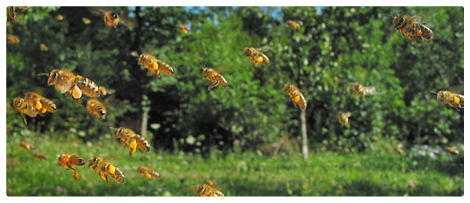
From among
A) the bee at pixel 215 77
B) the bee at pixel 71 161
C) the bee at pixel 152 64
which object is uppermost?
the bee at pixel 152 64

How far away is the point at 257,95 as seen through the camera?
25.8 ft

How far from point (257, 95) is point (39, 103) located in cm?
627

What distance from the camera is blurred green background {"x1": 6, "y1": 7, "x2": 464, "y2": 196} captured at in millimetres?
6859

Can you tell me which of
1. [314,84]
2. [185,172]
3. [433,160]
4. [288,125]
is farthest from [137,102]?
[433,160]

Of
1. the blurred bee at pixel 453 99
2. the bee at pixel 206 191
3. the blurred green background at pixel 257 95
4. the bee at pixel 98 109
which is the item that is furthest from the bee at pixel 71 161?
the blurred green background at pixel 257 95

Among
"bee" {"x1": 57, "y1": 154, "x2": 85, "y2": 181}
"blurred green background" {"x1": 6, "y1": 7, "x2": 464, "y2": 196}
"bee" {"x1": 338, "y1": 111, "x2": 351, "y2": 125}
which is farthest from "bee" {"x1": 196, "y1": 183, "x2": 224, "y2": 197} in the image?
"blurred green background" {"x1": 6, "y1": 7, "x2": 464, "y2": 196}

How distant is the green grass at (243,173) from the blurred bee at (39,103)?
3554 millimetres

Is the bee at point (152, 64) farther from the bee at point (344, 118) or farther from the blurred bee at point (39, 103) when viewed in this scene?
the bee at point (344, 118)

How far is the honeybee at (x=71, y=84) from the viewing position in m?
1.54

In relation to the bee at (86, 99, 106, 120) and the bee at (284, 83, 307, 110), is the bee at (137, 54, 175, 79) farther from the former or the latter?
the bee at (284, 83, 307, 110)

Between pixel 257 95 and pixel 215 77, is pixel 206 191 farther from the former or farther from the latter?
pixel 257 95

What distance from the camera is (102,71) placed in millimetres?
8234

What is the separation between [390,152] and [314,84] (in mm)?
2256

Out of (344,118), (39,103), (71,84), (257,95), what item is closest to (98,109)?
(39,103)
